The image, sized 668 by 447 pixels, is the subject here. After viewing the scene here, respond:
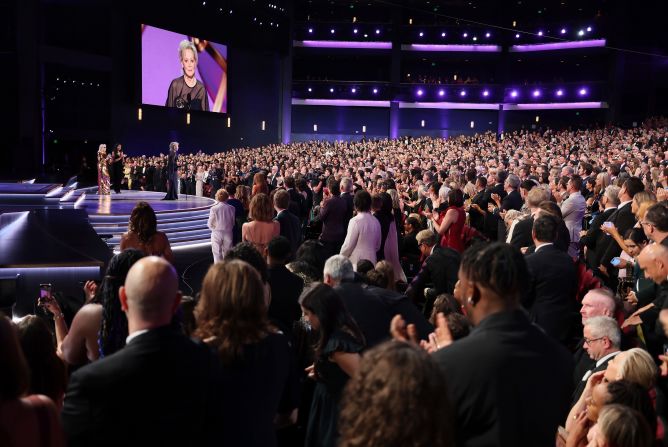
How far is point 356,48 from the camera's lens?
1721 inches

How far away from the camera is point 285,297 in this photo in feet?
15.8

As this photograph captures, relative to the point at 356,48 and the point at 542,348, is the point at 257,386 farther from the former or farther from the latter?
the point at 356,48

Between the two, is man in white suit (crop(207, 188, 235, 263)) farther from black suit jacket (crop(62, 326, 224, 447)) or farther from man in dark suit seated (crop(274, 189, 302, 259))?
black suit jacket (crop(62, 326, 224, 447))

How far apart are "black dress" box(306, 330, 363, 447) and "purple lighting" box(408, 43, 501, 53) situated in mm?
41596

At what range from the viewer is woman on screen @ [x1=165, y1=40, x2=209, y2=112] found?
3262 cm

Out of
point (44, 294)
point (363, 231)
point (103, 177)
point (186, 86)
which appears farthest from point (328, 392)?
point (186, 86)

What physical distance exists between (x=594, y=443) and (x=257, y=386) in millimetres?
1465

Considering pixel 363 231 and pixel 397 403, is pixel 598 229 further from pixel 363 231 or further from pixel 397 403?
pixel 397 403

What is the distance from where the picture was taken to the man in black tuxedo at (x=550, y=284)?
511 centimetres

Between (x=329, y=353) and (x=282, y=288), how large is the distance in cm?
151

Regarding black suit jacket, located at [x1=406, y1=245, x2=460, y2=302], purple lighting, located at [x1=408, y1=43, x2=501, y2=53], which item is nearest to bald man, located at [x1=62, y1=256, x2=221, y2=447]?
black suit jacket, located at [x1=406, y1=245, x2=460, y2=302]

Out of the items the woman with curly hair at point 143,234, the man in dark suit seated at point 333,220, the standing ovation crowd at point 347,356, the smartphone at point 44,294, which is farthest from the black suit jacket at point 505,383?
the man in dark suit seated at point 333,220

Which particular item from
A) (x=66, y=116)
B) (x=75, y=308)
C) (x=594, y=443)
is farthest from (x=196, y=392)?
(x=66, y=116)

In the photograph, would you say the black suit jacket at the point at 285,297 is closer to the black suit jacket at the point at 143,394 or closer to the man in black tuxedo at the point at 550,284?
the man in black tuxedo at the point at 550,284
